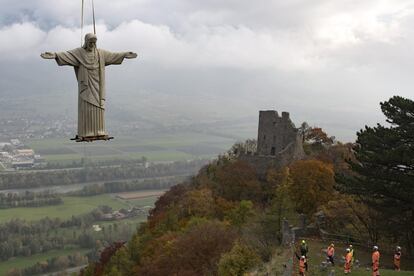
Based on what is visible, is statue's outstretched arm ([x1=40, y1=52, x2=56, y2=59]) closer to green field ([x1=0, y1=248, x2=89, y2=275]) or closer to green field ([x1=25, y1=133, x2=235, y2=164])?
green field ([x1=0, y1=248, x2=89, y2=275])

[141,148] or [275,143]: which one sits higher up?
[141,148]

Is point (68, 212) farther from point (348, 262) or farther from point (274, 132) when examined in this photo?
point (348, 262)

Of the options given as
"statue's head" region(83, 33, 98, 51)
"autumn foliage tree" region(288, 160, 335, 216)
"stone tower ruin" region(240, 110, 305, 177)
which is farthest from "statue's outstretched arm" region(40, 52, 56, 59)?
"stone tower ruin" region(240, 110, 305, 177)

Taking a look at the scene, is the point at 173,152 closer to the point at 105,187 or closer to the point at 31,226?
the point at 105,187

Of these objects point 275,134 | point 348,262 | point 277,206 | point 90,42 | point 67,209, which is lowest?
point 67,209

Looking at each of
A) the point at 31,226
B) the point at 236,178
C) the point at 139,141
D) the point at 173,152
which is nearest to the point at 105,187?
the point at 31,226

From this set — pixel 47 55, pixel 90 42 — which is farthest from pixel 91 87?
pixel 47 55

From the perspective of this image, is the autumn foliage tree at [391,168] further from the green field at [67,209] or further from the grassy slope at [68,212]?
the green field at [67,209]
